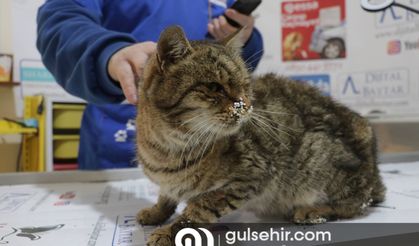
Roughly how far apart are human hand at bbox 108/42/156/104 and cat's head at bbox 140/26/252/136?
114 mm

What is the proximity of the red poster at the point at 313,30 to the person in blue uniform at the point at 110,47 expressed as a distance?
29.5 inches

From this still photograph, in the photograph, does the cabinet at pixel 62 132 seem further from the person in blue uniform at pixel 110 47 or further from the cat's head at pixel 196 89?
the cat's head at pixel 196 89

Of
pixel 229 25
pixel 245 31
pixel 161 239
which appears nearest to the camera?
pixel 161 239

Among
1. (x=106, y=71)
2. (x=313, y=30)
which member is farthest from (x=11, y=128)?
(x=313, y=30)

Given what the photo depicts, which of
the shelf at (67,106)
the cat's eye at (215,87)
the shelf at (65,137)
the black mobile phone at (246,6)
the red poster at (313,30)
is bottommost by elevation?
the shelf at (65,137)

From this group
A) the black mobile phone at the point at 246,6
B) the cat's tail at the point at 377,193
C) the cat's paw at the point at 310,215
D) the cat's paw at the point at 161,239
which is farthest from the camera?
the black mobile phone at the point at 246,6

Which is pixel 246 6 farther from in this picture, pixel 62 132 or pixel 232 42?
pixel 62 132

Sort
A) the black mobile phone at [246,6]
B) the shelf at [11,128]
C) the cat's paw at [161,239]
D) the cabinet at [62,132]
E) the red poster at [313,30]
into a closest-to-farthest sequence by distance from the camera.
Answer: the cat's paw at [161,239] → the black mobile phone at [246,6] → the shelf at [11,128] → the cabinet at [62,132] → the red poster at [313,30]

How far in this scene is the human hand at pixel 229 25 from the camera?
111 centimetres

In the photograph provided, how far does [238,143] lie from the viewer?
749 mm

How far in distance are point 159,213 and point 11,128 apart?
3.53ft

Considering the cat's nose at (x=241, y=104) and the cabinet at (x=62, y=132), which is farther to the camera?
the cabinet at (x=62, y=132)

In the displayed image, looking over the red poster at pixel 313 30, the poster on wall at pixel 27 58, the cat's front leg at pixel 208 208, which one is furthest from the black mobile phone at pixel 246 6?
the red poster at pixel 313 30

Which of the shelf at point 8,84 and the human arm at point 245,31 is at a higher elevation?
the human arm at point 245,31
